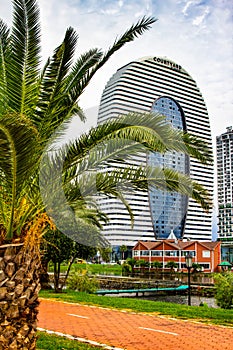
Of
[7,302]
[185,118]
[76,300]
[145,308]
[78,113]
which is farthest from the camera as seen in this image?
[185,118]

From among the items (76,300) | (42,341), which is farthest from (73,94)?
(76,300)

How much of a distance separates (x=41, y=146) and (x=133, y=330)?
5.62 meters

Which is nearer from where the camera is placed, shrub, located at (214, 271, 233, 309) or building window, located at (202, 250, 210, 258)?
shrub, located at (214, 271, 233, 309)

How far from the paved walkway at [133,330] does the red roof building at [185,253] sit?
37.0 meters

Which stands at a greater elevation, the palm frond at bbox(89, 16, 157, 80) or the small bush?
the palm frond at bbox(89, 16, 157, 80)

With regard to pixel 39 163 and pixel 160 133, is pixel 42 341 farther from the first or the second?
pixel 160 133

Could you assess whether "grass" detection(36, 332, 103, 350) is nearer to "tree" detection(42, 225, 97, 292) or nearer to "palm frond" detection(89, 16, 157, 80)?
"palm frond" detection(89, 16, 157, 80)

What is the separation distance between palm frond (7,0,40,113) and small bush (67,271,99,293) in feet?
47.6

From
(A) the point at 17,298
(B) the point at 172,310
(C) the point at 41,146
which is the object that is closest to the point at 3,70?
(C) the point at 41,146

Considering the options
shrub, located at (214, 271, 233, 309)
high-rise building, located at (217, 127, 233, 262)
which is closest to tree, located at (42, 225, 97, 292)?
shrub, located at (214, 271, 233, 309)

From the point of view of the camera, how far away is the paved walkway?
823 centimetres

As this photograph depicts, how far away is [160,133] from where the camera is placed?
551cm

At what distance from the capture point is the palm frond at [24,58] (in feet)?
18.1

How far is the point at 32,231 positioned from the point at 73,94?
6.30 feet
